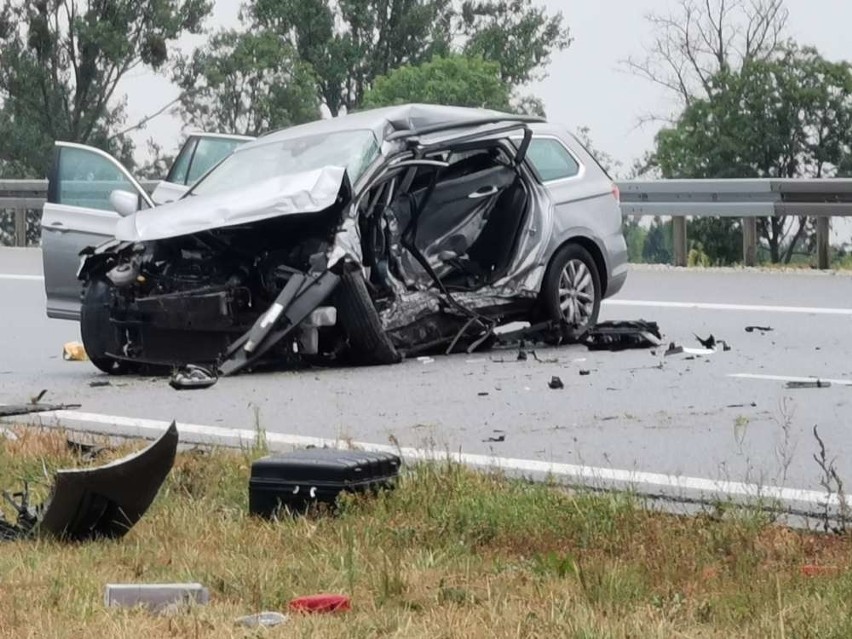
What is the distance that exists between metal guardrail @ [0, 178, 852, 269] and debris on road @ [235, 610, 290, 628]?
50.7ft

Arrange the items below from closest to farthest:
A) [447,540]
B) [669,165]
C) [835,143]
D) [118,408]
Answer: [447,540] → [118,408] → [835,143] → [669,165]

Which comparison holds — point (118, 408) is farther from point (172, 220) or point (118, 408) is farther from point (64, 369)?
point (64, 369)

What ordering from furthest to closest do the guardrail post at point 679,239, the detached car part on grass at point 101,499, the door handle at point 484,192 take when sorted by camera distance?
the guardrail post at point 679,239
the door handle at point 484,192
the detached car part on grass at point 101,499

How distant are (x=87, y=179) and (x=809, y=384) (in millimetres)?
5577

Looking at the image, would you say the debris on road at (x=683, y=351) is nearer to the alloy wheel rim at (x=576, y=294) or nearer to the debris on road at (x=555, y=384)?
the alloy wheel rim at (x=576, y=294)

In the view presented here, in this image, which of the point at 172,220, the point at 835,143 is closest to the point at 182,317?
the point at 172,220

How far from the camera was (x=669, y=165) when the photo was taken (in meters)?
43.9

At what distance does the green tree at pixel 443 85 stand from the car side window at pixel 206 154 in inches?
1489

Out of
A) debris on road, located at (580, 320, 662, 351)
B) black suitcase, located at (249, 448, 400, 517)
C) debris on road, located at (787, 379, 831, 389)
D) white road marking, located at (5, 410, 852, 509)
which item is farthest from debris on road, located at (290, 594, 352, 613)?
debris on road, located at (580, 320, 662, 351)

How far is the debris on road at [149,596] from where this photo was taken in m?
5.04

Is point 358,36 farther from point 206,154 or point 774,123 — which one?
point 206,154

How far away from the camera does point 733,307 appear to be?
15250 mm

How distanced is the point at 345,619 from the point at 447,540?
121 centimetres

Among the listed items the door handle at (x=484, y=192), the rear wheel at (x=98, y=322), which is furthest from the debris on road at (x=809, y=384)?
the rear wheel at (x=98, y=322)
